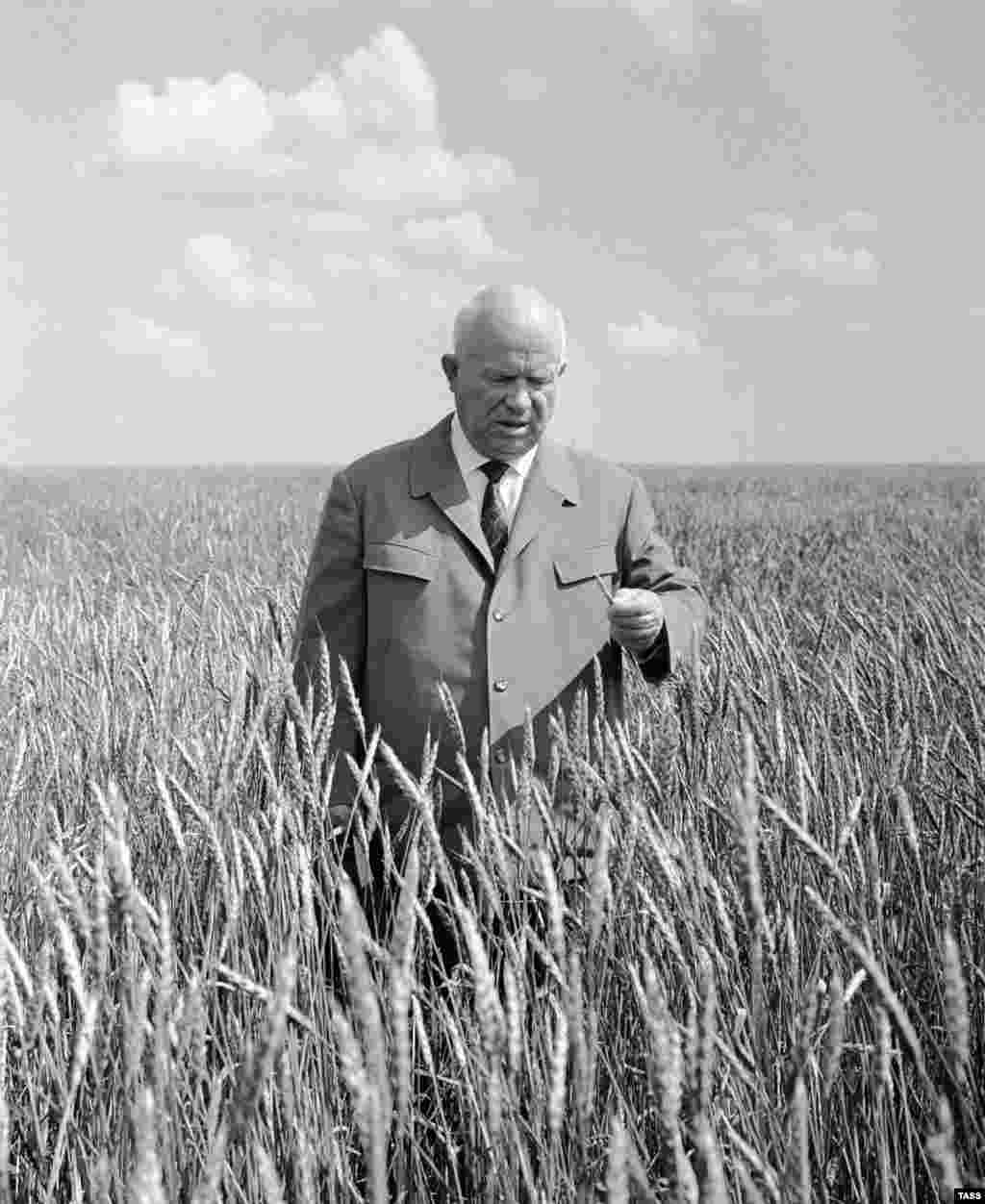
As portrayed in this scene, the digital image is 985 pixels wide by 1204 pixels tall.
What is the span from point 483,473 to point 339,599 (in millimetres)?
366

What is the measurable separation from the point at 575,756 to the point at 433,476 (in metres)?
1.16

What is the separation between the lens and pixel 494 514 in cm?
230

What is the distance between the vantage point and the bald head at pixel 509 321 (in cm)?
212

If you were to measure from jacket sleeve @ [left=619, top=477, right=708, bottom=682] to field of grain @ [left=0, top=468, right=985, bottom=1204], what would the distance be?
0.12m

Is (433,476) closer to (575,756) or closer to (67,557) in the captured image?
(575,756)

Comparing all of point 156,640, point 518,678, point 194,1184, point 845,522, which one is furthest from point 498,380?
point 845,522

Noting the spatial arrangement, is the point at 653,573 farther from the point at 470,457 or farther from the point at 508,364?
the point at 508,364

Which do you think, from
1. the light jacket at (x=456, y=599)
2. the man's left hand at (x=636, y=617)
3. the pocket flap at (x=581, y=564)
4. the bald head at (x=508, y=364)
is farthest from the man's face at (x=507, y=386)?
the man's left hand at (x=636, y=617)

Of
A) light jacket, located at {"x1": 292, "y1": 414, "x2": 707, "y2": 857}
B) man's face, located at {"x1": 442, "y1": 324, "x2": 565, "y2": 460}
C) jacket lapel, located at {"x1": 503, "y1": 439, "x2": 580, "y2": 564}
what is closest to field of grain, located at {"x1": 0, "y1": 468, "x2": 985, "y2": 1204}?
light jacket, located at {"x1": 292, "y1": 414, "x2": 707, "y2": 857}

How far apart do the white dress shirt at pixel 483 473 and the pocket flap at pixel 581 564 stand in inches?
4.9

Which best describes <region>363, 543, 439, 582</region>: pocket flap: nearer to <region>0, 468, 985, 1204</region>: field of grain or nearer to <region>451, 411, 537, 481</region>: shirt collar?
<region>451, 411, 537, 481</region>: shirt collar

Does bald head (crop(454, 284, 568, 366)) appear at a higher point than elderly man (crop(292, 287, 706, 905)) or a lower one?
higher

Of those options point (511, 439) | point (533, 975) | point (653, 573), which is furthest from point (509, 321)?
point (533, 975)

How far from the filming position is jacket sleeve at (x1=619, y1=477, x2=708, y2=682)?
2.12 metres
